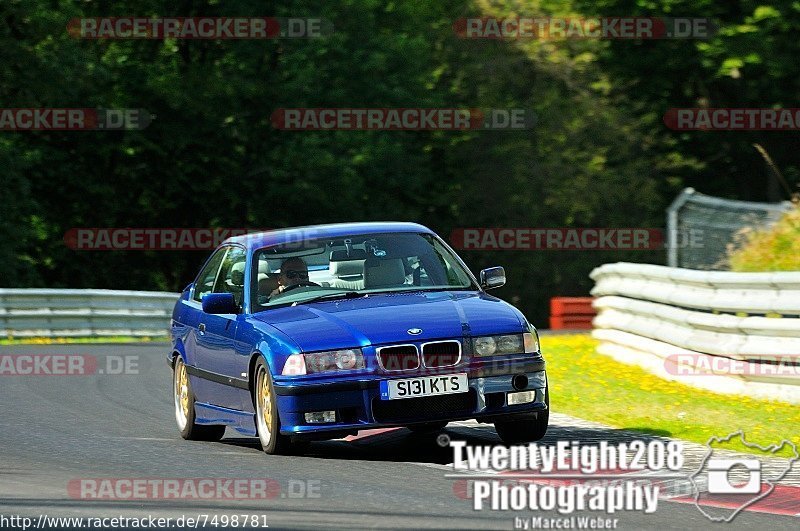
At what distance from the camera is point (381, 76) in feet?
158

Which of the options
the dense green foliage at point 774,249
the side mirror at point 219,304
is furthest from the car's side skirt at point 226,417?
the dense green foliage at point 774,249

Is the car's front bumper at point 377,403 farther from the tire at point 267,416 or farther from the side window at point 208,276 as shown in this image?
the side window at point 208,276

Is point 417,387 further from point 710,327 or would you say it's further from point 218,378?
point 710,327

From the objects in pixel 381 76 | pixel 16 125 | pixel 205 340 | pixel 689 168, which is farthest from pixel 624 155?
pixel 205 340

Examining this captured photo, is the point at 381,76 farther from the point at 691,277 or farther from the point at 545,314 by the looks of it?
the point at 691,277

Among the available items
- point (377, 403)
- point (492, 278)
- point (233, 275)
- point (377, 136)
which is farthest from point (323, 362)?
point (377, 136)

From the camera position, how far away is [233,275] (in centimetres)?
1207

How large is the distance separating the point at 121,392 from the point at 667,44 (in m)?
28.0

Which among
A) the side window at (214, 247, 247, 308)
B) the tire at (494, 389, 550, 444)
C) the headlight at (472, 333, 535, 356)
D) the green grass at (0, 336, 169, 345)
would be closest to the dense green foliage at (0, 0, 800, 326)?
the green grass at (0, 336, 169, 345)

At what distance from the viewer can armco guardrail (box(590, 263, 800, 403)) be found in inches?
520

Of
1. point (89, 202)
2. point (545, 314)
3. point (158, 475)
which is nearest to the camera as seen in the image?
point (158, 475)

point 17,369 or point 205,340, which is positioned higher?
point 205,340

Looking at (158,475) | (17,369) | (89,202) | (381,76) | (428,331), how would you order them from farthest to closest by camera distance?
(381,76)
(89,202)
(17,369)
(428,331)
(158,475)

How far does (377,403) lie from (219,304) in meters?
1.81
